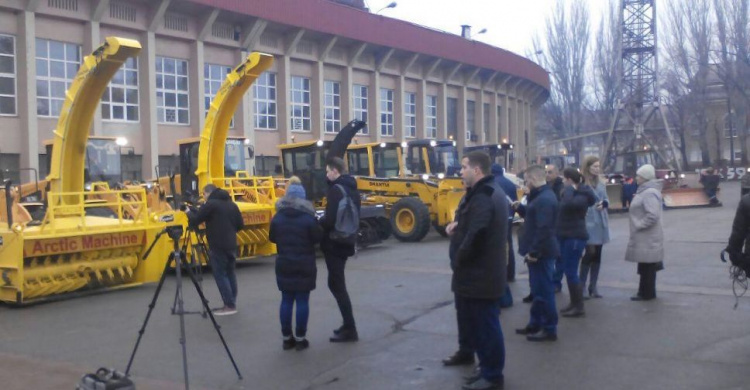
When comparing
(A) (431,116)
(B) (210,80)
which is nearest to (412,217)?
(B) (210,80)

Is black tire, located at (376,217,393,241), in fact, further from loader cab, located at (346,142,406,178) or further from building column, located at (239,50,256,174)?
building column, located at (239,50,256,174)

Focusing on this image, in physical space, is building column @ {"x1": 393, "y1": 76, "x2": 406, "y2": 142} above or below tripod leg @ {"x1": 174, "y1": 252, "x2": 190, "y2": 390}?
above

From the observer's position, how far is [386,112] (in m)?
45.5

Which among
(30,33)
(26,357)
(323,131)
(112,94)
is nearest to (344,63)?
(323,131)

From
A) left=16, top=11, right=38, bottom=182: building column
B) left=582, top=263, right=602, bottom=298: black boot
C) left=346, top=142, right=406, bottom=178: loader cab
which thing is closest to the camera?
left=582, top=263, right=602, bottom=298: black boot

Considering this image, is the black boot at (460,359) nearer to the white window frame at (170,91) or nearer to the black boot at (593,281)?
the black boot at (593,281)

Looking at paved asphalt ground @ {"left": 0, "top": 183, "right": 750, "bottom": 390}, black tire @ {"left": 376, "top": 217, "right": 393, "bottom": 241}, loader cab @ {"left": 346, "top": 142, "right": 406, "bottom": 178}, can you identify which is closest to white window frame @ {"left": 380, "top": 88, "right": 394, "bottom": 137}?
loader cab @ {"left": 346, "top": 142, "right": 406, "bottom": 178}

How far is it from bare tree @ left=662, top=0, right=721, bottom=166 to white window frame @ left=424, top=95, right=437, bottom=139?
18094 millimetres

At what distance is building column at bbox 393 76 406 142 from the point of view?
150 feet

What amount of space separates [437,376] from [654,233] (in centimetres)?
432

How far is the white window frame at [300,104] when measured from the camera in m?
38.5

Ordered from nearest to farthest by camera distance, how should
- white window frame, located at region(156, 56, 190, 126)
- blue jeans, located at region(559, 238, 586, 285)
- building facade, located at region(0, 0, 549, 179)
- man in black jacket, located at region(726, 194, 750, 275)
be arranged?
man in black jacket, located at region(726, 194, 750, 275) → blue jeans, located at region(559, 238, 586, 285) → building facade, located at region(0, 0, 549, 179) → white window frame, located at region(156, 56, 190, 126)

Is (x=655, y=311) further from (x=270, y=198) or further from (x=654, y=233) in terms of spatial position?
(x=270, y=198)

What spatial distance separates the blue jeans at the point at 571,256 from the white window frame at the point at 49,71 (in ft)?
78.1
